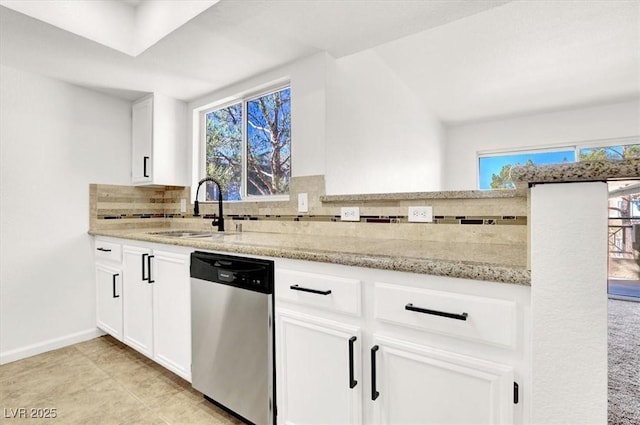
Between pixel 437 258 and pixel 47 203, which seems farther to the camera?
pixel 47 203

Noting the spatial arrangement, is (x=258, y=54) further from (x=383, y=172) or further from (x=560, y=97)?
(x=560, y=97)

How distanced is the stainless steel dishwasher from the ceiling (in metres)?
1.27

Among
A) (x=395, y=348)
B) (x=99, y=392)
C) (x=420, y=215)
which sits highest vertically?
(x=420, y=215)

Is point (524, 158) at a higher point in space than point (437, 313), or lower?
higher

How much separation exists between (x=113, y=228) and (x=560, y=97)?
5051 millimetres

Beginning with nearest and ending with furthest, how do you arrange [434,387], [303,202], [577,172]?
[577,172] → [434,387] → [303,202]

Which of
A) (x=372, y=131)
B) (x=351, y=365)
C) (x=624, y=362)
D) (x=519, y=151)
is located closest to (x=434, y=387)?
(x=351, y=365)

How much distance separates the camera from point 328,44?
193cm

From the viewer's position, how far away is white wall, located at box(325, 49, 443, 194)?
2.12m

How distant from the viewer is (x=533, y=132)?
178 inches

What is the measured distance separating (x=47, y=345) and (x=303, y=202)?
2.23 metres

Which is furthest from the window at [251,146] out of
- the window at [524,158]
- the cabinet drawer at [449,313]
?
the window at [524,158]

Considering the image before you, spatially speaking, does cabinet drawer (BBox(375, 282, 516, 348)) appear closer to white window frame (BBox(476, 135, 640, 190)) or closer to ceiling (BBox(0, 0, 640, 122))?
ceiling (BBox(0, 0, 640, 122))

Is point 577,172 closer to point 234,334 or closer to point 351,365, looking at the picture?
point 351,365
